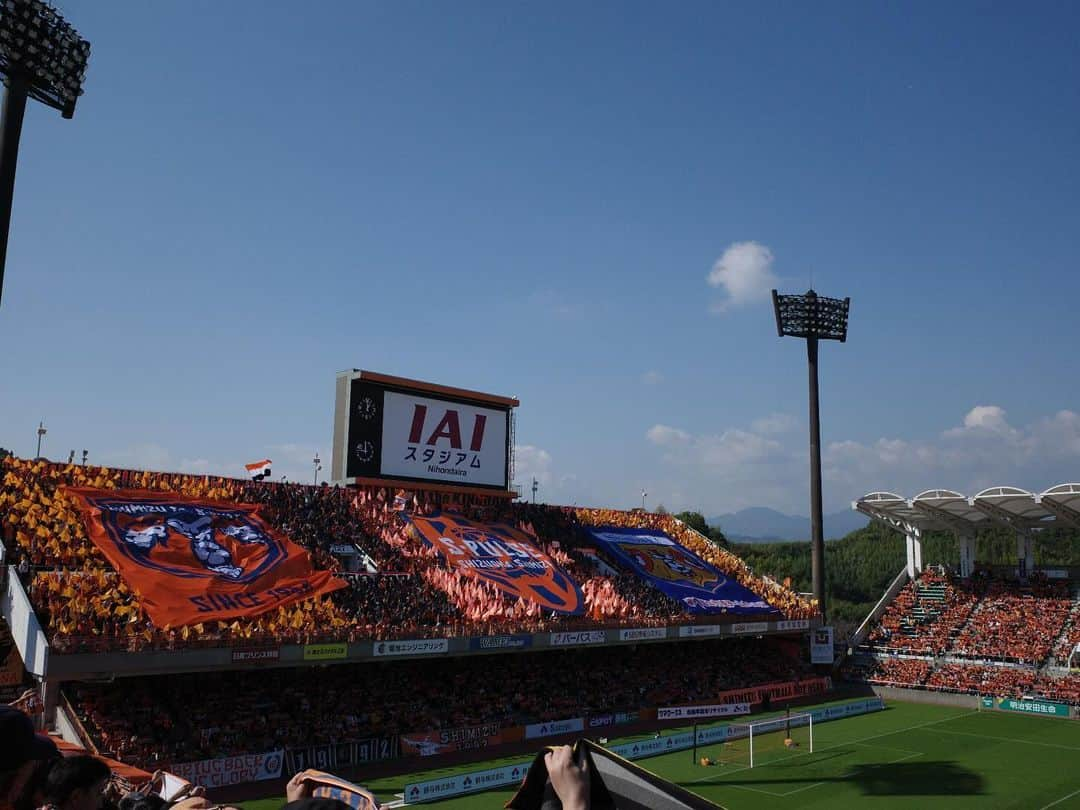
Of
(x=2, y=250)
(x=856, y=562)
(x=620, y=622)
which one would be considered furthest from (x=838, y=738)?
(x=856, y=562)

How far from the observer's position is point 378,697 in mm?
33156

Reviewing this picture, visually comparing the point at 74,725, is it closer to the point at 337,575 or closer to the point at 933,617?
the point at 337,575

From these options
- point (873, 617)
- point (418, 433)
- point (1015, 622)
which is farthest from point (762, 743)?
point (1015, 622)

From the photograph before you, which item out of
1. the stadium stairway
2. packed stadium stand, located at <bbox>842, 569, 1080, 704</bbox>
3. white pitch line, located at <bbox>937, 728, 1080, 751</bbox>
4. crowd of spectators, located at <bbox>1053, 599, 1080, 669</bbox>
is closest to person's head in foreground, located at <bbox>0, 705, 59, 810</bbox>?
white pitch line, located at <bbox>937, 728, 1080, 751</bbox>

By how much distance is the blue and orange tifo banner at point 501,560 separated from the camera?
3981 cm

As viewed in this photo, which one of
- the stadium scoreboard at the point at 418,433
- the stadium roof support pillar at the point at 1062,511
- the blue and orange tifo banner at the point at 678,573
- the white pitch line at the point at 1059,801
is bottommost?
the white pitch line at the point at 1059,801

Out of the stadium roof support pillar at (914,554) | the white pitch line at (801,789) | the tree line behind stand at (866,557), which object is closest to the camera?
the white pitch line at (801,789)

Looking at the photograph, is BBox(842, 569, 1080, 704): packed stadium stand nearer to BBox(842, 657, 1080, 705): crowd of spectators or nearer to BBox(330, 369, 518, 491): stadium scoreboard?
BBox(842, 657, 1080, 705): crowd of spectators

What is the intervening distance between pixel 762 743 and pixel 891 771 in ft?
18.5

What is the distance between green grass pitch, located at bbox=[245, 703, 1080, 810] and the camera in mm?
26766

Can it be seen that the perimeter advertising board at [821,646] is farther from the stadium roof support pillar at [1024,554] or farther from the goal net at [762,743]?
the stadium roof support pillar at [1024,554]

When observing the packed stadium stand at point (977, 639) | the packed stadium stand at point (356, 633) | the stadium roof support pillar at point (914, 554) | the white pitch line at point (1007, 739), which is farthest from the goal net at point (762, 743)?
the stadium roof support pillar at point (914, 554)

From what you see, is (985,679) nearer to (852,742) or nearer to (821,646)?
(821,646)

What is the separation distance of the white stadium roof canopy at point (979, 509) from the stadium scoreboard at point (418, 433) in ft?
84.5
